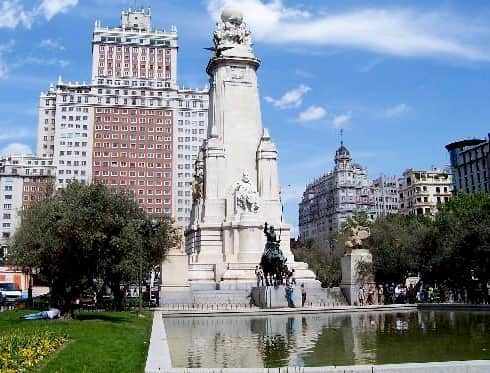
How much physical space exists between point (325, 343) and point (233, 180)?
35862 mm

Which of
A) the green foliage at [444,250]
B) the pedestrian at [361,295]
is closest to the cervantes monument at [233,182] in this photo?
the pedestrian at [361,295]

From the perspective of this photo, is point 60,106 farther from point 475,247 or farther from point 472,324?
point 472,324

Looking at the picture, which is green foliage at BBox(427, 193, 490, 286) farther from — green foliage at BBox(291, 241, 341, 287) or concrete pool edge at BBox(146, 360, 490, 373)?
concrete pool edge at BBox(146, 360, 490, 373)

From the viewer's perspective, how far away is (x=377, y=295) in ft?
132

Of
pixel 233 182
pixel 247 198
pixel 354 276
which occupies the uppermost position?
pixel 233 182

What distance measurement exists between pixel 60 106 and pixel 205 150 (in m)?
95.7

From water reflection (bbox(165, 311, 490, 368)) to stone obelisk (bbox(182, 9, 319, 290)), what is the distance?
22.0m

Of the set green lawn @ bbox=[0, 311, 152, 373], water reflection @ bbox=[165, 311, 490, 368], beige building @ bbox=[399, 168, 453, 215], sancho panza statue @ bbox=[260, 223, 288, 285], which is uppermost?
beige building @ bbox=[399, 168, 453, 215]

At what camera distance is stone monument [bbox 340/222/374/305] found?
131 feet

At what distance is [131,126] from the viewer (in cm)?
13662

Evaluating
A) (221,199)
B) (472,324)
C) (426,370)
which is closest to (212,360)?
(426,370)

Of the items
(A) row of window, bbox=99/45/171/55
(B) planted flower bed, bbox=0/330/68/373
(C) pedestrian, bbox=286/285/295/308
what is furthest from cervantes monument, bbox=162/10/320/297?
(A) row of window, bbox=99/45/171/55

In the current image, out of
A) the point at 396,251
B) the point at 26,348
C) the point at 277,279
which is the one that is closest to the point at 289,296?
the point at 277,279

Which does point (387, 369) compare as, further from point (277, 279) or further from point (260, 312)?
point (277, 279)
